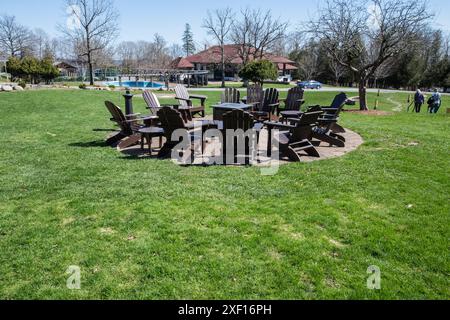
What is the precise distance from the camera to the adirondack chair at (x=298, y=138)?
6293 millimetres

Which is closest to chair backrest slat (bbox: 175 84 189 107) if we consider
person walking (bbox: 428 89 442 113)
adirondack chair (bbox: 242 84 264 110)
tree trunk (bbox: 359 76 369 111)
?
adirondack chair (bbox: 242 84 264 110)

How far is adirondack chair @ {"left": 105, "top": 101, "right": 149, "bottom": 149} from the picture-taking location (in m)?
7.24

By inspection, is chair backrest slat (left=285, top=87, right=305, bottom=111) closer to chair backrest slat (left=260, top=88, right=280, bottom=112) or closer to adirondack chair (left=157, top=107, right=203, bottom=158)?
chair backrest slat (left=260, top=88, right=280, bottom=112)

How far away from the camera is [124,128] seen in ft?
25.4

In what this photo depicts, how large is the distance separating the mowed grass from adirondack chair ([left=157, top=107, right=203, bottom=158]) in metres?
0.50

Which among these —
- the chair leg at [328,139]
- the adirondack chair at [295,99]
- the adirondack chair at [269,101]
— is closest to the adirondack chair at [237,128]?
the chair leg at [328,139]

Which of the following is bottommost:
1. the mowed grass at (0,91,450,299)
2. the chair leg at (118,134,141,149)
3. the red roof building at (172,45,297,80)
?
the mowed grass at (0,91,450,299)

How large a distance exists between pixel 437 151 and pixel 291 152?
3.25m

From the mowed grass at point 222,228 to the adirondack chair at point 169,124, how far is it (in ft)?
1.64

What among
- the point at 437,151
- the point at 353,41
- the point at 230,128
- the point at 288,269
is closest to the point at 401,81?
the point at 353,41

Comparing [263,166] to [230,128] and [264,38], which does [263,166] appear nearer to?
[230,128]

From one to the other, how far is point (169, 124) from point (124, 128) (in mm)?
1826

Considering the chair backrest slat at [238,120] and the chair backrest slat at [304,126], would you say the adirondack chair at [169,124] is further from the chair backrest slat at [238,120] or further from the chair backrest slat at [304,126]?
the chair backrest slat at [304,126]
